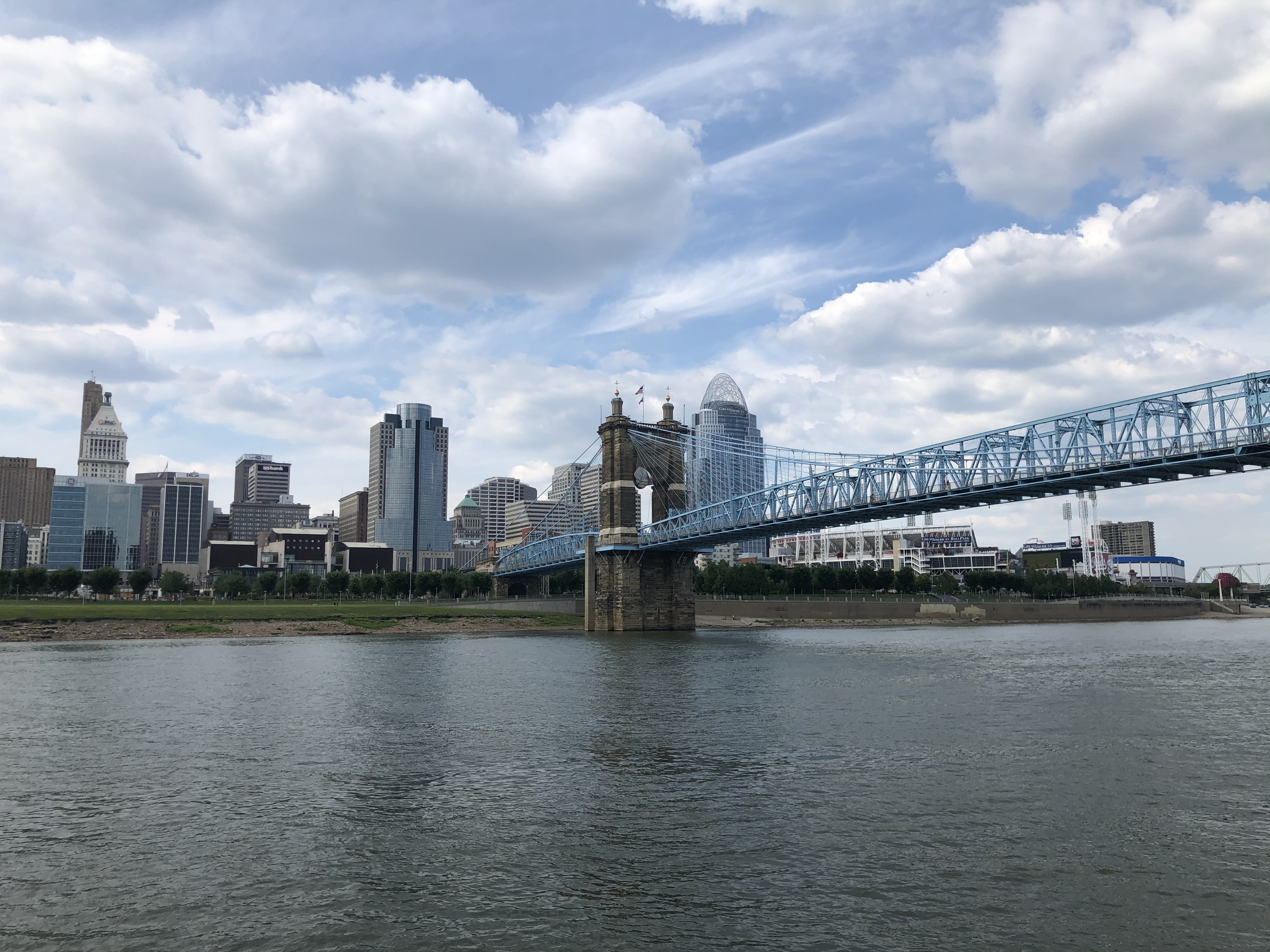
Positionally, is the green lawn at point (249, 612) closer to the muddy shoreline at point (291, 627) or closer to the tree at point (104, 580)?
the muddy shoreline at point (291, 627)

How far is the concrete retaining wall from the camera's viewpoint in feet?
410

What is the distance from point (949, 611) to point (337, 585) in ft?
309

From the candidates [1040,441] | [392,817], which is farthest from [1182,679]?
[392,817]

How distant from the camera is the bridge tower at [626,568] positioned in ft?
324

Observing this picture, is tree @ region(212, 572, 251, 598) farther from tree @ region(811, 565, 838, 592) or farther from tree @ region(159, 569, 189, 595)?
tree @ region(811, 565, 838, 592)

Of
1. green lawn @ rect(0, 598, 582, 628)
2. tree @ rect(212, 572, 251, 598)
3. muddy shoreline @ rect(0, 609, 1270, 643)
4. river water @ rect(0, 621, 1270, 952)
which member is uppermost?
tree @ rect(212, 572, 251, 598)

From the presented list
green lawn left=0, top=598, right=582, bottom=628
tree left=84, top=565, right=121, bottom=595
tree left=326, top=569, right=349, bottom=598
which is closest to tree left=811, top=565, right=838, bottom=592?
green lawn left=0, top=598, right=582, bottom=628

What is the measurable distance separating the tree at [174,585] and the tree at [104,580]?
16.9 meters

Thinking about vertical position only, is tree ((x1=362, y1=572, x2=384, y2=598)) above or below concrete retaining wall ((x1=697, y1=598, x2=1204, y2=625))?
above

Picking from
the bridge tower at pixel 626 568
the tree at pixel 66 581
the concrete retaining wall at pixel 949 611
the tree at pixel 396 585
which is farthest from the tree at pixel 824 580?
the tree at pixel 66 581

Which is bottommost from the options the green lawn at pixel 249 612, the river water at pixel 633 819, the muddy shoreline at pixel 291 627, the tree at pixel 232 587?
the river water at pixel 633 819

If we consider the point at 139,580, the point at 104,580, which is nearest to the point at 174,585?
the point at 139,580

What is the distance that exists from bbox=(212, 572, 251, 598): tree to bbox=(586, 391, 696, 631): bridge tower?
75.9 metres

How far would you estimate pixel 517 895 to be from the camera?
14578 mm
